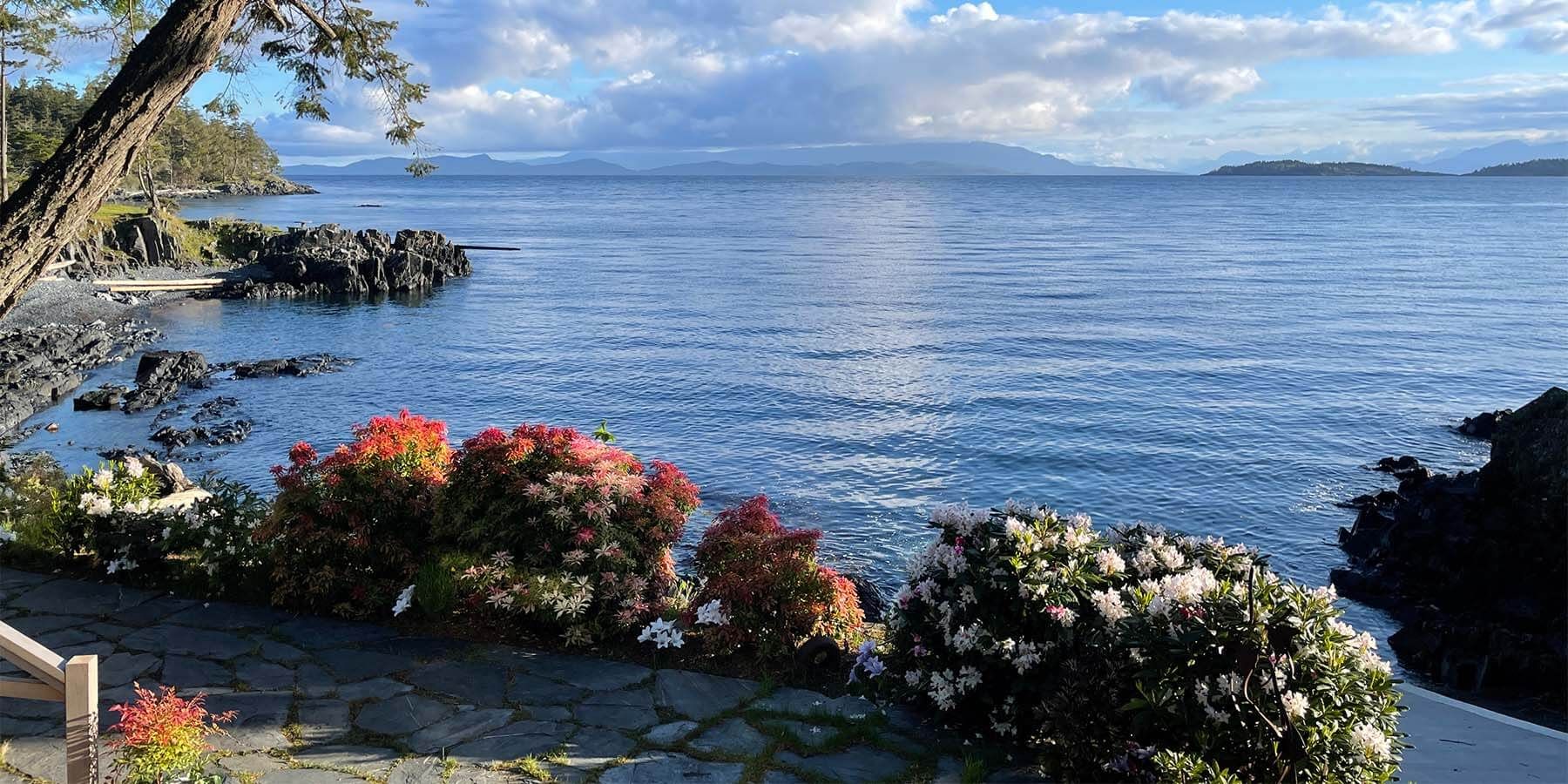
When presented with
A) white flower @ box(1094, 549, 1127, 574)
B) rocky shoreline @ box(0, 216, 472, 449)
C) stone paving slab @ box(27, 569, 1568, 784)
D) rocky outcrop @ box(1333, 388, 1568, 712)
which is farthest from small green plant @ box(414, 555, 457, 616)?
rocky shoreline @ box(0, 216, 472, 449)

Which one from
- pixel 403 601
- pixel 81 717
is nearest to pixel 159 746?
pixel 81 717

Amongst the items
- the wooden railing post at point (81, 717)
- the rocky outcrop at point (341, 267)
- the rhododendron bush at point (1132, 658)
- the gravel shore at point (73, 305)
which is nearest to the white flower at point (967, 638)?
the rhododendron bush at point (1132, 658)

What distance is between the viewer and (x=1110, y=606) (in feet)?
18.0

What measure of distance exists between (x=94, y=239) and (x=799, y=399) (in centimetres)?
4183

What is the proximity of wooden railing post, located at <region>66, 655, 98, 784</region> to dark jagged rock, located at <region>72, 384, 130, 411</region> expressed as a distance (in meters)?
23.2

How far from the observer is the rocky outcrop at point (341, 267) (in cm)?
4666

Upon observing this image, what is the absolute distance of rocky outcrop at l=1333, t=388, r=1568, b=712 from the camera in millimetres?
11062

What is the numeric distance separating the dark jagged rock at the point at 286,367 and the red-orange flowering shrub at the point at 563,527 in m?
23.0

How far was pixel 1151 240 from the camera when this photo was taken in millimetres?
71000

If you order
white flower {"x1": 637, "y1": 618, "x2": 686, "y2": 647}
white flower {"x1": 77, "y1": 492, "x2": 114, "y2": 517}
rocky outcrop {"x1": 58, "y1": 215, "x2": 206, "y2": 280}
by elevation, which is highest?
rocky outcrop {"x1": 58, "y1": 215, "x2": 206, "y2": 280}

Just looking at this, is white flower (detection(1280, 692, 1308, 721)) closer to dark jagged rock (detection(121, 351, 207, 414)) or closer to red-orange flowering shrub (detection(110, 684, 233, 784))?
red-orange flowering shrub (detection(110, 684, 233, 784))

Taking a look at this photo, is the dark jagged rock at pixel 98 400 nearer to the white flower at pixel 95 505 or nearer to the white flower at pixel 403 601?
the white flower at pixel 95 505

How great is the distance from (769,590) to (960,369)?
21.3 metres

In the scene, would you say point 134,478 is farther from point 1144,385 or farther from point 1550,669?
point 1144,385
